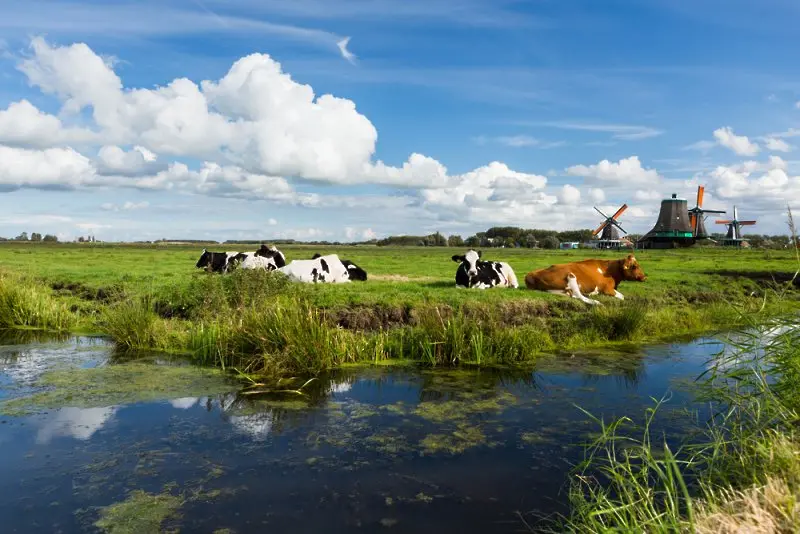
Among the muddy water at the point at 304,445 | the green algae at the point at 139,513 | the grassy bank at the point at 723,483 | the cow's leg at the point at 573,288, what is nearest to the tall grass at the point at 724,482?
the grassy bank at the point at 723,483

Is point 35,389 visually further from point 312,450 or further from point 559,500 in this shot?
point 559,500

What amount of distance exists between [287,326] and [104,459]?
3950 mm

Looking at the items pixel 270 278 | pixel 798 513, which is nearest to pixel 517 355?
pixel 270 278

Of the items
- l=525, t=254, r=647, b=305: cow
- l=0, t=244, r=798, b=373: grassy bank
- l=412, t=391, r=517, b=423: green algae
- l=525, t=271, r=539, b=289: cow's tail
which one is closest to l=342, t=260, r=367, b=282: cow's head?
l=0, t=244, r=798, b=373: grassy bank

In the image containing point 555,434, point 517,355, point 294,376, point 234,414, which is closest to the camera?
point 555,434

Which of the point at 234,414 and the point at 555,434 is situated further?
the point at 234,414

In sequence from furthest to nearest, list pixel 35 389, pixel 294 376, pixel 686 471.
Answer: pixel 294 376
pixel 35 389
pixel 686 471

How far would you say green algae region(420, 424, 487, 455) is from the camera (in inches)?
254

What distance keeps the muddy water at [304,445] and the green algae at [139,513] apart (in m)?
0.02

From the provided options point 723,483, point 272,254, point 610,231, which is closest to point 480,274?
point 272,254

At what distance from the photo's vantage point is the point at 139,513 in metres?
5.03

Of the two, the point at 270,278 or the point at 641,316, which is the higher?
the point at 270,278

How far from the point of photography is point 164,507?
16.8 feet

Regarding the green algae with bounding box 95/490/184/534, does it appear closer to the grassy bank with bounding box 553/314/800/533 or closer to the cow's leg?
the grassy bank with bounding box 553/314/800/533
